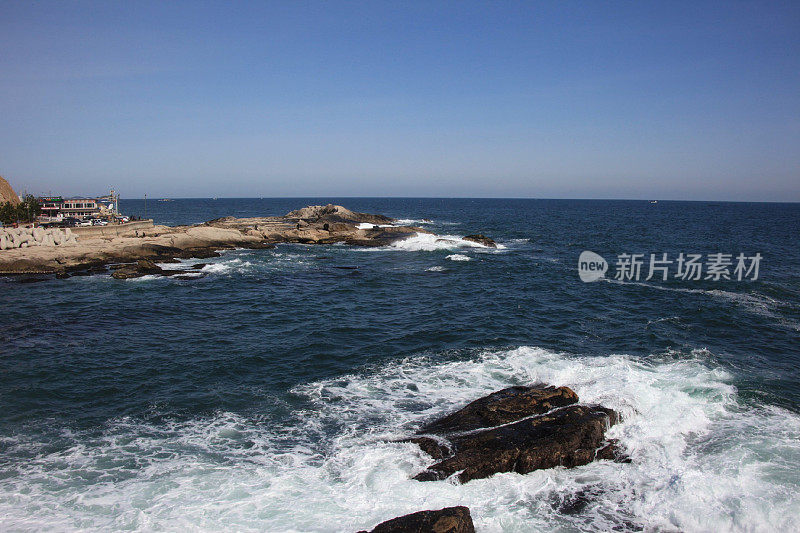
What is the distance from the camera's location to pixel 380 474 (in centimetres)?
1106

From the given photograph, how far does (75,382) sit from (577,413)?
17731mm

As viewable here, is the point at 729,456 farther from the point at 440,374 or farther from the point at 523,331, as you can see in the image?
the point at 523,331

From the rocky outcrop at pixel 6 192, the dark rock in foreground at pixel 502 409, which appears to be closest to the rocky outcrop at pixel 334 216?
the rocky outcrop at pixel 6 192

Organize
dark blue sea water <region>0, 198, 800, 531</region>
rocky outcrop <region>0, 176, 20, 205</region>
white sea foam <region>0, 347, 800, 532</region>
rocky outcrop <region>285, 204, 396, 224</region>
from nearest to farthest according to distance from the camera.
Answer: white sea foam <region>0, 347, 800, 532</region> < dark blue sea water <region>0, 198, 800, 531</region> < rocky outcrop <region>285, 204, 396, 224</region> < rocky outcrop <region>0, 176, 20, 205</region>

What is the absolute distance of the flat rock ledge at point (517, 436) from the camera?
11039mm

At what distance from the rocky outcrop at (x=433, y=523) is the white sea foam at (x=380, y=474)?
720 millimetres

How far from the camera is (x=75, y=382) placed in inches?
664

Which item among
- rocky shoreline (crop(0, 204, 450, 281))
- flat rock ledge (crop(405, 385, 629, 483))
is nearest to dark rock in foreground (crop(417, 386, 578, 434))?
flat rock ledge (crop(405, 385, 629, 483))

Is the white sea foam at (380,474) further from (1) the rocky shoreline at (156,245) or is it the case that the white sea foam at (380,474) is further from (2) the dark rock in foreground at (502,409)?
(1) the rocky shoreline at (156,245)

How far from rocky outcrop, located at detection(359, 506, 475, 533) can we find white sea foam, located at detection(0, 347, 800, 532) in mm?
720

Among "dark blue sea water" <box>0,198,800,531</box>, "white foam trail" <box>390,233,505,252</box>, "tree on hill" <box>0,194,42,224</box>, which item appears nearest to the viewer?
"dark blue sea water" <box>0,198,800,531</box>

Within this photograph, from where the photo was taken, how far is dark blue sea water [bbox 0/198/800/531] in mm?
10102

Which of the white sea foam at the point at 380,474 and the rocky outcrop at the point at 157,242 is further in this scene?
the rocky outcrop at the point at 157,242

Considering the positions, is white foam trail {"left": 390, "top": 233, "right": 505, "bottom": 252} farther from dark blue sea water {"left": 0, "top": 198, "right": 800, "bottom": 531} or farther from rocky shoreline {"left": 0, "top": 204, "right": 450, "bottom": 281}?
dark blue sea water {"left": 0, "top": 198, "right": 800, "bottom": 531}
